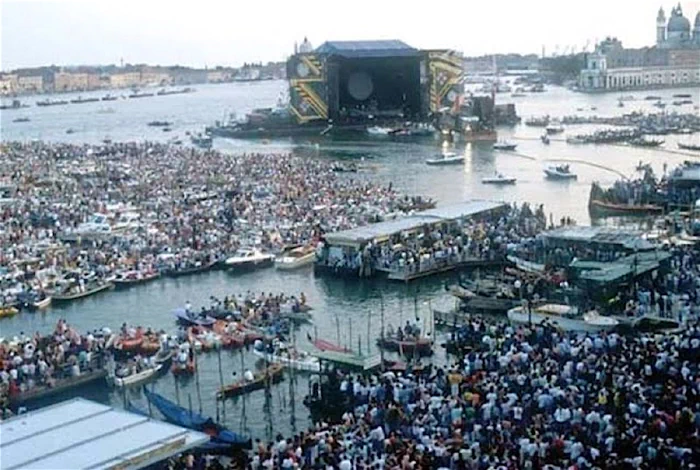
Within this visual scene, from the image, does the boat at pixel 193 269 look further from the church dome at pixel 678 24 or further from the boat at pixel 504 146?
the church dome at pixel 678 24

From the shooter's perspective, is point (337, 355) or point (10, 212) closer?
point (337, 355)

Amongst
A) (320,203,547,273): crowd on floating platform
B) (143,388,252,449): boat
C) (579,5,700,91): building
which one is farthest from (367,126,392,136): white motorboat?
(579,5,700,91): building

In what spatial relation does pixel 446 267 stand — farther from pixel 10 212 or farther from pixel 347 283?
pixel 10 212

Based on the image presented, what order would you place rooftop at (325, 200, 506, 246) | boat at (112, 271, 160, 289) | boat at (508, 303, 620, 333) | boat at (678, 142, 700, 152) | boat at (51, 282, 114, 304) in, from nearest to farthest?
boat at (508, 303, 620, 333) → boat at (51, 282, 114, 304) → boat at (112, 271, 160, 289) → rooftop at (325, 200, 506, 246) → boat at (678, 142, 700, 152)

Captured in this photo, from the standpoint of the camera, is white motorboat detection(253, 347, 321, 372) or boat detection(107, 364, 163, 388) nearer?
boat detection(107, 364, 163, 388)

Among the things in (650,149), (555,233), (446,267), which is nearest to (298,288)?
(446,267)

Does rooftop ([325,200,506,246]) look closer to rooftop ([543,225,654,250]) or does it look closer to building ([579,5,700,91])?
rooftop ([543,225,654,250])

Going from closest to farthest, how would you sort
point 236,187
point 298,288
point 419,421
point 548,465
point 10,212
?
point 548,465
point 419,421
point 298,288
point 10,212
point 236,187
